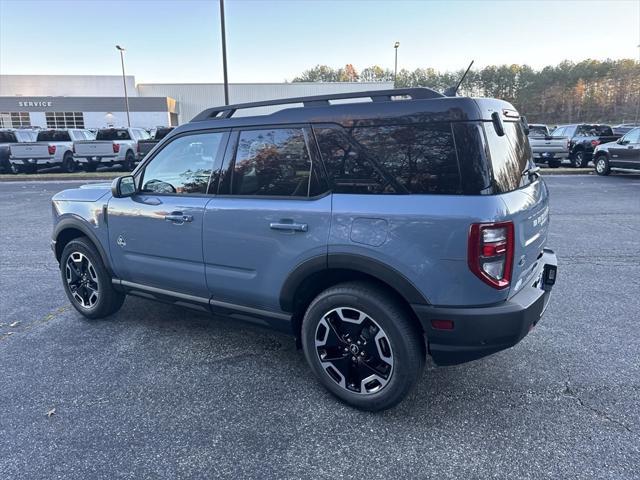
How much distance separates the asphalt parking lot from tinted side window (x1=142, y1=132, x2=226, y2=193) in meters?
1.33

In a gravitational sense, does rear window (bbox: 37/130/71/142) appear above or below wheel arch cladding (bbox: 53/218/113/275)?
above

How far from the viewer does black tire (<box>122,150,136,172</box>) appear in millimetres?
20422

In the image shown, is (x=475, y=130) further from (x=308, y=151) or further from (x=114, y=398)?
(x=114, y=398)

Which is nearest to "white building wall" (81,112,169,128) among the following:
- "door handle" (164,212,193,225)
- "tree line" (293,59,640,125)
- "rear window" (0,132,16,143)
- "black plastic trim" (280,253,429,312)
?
"rear window" (0,132,16,143)

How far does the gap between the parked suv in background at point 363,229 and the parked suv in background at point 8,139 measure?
66.6 ft

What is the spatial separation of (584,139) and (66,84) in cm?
6044

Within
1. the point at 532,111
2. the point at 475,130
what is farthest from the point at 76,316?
the point at 532,111

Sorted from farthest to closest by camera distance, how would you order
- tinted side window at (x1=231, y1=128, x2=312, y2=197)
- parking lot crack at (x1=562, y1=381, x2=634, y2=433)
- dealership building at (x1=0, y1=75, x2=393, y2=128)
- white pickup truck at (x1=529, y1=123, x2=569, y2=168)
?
dealership building at (x1=0, y1=75, x2=393, y2=128) < white pickup truck at (x1=529, y1=123, x2=569, y2=168) < tinted side window at (x1=231, y1=128, x2=312, y2=197) < parking lot crack at (x1=562, y1=381, x2=634, y2=433)

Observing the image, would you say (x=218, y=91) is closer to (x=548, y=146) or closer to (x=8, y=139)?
(x=8, y=139)

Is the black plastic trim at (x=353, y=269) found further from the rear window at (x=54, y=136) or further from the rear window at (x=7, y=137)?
the rear window at (x=7, y=137)

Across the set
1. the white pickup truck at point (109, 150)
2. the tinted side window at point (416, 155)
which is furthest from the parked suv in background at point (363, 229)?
the white pickup truck at point (109, 150)

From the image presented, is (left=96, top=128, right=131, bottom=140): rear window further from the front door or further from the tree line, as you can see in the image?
the tree line

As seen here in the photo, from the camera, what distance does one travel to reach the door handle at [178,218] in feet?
11.4

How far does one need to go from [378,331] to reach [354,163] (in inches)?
40.1
